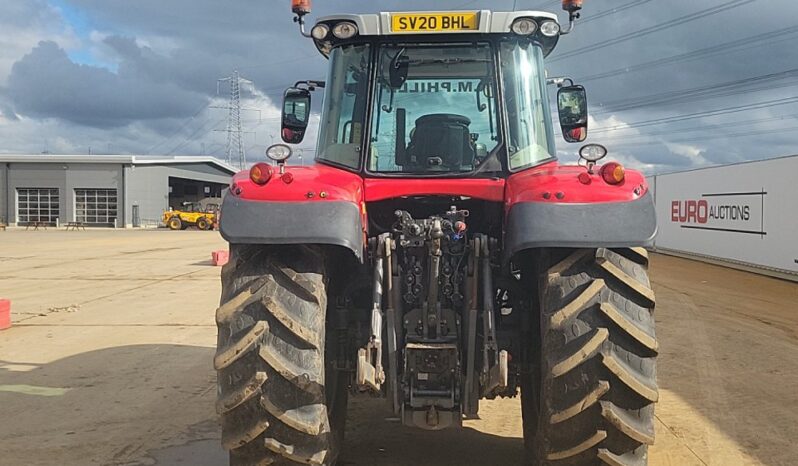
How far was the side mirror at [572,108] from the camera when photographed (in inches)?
196

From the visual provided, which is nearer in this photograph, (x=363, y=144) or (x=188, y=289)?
(x=363, y=144)

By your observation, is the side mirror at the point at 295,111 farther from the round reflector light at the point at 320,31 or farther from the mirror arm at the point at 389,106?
the mirror arm at the point at 389,106

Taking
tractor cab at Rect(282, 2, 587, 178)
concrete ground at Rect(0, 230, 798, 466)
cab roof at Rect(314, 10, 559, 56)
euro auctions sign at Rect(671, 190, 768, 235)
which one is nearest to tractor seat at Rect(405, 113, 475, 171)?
tractor cab at Rect(282, 2, 587, 178)

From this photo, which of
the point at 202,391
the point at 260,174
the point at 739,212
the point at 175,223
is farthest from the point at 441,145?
the point at 175,223

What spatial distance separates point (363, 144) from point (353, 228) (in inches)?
38.2

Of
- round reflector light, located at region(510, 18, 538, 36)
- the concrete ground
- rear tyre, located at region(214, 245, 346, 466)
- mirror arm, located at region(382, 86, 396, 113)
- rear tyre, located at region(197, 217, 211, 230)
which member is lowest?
the concrete ground

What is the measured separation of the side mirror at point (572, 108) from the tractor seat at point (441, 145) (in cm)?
92

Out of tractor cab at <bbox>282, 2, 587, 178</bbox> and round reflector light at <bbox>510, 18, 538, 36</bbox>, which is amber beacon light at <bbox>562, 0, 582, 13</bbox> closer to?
tractor cab at <bbox>282, 2, 587, 178</bbox>

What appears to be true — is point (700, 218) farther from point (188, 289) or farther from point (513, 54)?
point (513, 54)

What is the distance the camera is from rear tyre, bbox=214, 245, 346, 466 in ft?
10.9

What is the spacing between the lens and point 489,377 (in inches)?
139

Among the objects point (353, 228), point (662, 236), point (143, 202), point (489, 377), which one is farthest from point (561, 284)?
point (143, 202)

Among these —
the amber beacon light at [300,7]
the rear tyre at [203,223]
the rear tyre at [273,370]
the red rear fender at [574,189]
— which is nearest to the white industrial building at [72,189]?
the rear tyre at [203,223]

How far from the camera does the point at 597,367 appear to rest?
10.6 ft
